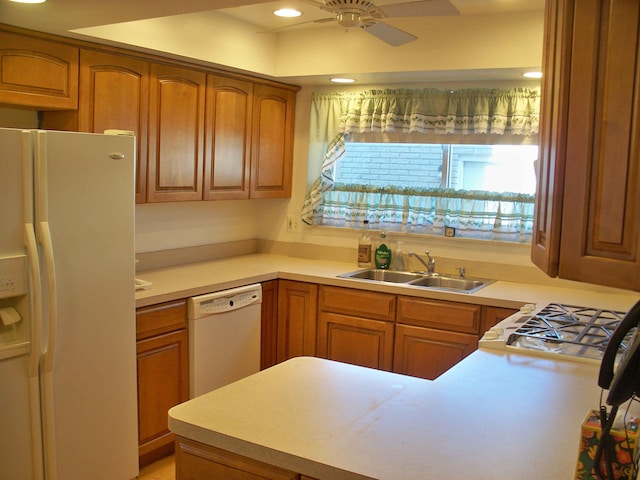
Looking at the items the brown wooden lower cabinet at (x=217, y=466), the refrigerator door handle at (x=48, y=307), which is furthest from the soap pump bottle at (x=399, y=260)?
the brown wooden lower cabinet at (x=217, y=466)

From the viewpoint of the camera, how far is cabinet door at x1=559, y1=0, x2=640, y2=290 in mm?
1133

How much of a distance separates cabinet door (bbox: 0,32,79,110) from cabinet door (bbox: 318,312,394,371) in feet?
6.23

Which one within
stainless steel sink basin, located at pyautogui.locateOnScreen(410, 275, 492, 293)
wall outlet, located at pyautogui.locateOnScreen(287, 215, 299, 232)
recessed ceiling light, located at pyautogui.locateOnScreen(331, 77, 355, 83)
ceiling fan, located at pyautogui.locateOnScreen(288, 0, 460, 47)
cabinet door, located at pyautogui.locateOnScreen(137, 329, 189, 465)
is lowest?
cabinet door, located at pyautogui.locateOnScreen(137, 329, 189, 465)

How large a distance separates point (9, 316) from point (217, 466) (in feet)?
4.05

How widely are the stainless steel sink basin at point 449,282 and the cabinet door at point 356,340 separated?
39 cm

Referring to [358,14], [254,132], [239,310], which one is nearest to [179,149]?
[254,132]

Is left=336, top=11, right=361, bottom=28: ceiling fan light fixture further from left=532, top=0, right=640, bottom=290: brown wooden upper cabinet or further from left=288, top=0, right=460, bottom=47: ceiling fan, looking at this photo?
left=532, top=0, right=640, bottom=290: brown wooden upper cabinet

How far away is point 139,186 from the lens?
347 centimetres

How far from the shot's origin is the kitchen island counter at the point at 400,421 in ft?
4.78

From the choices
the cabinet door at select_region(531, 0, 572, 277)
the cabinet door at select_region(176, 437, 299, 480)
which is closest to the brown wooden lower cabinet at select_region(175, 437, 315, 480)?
the cabinet door at select_region(176, 437, 299, 480)

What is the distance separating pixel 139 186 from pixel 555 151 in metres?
2.62

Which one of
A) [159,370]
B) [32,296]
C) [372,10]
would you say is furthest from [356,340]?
[372,10]

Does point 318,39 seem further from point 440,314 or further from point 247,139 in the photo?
point 440,314

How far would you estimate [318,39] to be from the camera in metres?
4.05
